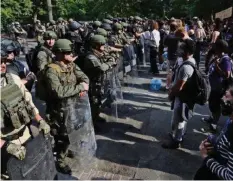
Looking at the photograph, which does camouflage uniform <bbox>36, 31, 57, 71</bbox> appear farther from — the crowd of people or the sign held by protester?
the sign held by protester

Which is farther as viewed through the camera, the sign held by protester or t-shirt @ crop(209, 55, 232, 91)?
the sign held by protester

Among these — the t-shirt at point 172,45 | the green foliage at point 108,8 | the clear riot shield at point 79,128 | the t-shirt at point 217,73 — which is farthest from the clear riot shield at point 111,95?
the green foliage at point 108,8

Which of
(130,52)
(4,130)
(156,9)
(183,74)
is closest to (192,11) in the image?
(156,9)

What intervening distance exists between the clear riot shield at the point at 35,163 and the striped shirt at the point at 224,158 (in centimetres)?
147

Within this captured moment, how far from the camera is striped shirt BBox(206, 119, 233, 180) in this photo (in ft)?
8.00

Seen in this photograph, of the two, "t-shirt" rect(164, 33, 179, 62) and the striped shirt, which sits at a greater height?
"t-shirt" rect(164, 33, 179, 62)

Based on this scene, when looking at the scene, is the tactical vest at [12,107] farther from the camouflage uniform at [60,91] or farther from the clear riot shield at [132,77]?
the clear riot shield at [132,77]

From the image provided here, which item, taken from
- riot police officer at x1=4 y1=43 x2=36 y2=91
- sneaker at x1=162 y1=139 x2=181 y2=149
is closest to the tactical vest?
riot police officer at x1=4 y1=43 x2=36 y2=91

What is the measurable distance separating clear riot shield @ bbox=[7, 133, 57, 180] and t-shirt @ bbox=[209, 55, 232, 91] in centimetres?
332

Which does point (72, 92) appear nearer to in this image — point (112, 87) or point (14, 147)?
point (14, 147)

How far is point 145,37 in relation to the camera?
993 centimetres

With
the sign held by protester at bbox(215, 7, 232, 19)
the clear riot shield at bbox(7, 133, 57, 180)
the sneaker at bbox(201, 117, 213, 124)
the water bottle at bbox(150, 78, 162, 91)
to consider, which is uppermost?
the sign held by protester at bbox(215, 7, 232, 19)

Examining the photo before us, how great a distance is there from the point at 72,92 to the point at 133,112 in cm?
318

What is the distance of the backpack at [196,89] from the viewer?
440 cm
